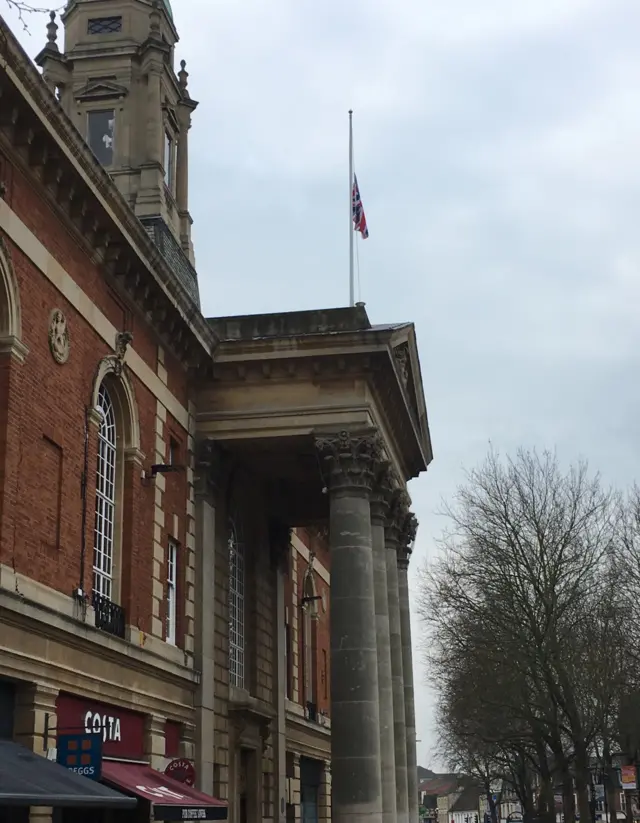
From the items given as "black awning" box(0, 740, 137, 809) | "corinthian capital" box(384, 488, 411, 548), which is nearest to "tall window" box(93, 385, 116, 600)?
"black awning" box(0, 740, 137, 809)

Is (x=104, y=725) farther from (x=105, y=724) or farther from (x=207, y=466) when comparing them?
(x=207, y=466)

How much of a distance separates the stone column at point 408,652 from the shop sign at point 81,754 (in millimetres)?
17949

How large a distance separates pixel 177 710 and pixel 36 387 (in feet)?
26.9

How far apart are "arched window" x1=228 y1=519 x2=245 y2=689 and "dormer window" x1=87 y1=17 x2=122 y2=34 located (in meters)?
14.1

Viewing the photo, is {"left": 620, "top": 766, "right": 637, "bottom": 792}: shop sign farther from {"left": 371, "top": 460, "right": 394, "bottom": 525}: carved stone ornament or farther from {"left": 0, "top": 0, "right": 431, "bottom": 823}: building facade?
{"left": 371, "top": 460, "right": 394, "bottom": 525}: carved stone ornament

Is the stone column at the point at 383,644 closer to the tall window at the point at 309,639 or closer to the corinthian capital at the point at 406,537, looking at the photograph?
the corinthian capital at the point at 406,537

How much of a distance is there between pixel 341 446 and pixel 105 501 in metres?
6.40

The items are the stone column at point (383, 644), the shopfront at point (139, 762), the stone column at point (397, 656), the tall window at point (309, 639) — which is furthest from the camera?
the tall window at point (309, 639)

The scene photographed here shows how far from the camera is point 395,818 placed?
93.3 feet

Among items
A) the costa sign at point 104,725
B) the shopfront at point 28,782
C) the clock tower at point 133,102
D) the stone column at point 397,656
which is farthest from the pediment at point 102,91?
the shopfront at point 28,782

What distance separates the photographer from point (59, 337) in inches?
733

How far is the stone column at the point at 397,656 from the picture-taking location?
3077cm

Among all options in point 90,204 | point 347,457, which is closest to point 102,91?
point 90,204

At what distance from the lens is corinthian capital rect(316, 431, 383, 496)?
83.7ft
